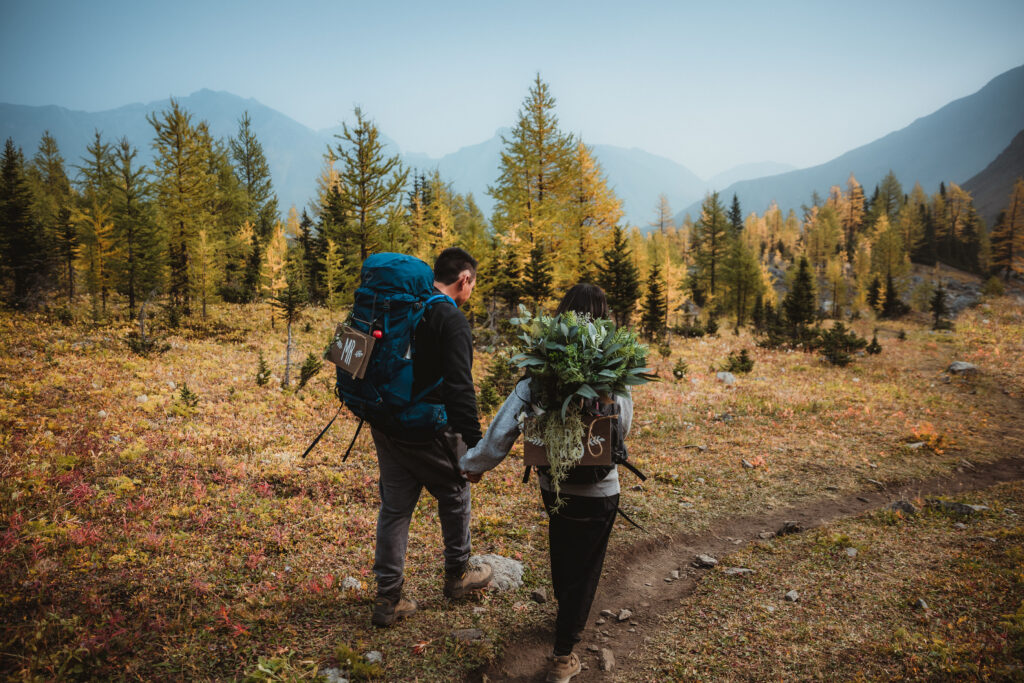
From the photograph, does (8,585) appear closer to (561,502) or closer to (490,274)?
(561,502)

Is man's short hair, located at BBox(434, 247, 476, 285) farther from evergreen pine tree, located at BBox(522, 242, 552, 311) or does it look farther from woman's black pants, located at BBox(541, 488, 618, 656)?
evergreen pine tree, located at BBox(522, 242, 552, 311)

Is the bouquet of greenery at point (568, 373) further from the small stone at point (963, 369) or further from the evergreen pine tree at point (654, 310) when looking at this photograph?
the evergreen pine tree at point (654, 310)

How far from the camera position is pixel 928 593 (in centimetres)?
456

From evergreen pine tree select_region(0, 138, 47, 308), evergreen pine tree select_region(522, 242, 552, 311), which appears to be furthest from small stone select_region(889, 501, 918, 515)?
evergreen pine tree select_region(0, 138, 47, 308)

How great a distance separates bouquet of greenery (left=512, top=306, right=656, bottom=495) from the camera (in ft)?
10.2

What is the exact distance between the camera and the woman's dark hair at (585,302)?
372cm

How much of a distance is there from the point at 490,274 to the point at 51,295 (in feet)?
67.1

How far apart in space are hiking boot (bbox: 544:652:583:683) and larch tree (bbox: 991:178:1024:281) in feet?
269

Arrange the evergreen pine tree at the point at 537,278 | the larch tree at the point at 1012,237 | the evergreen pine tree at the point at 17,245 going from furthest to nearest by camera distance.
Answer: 1. the larch tree at the point at 1012,237
2. the evergreen pine tree at the point at 537,278
3. the evergreen pine tree at the point at 17,245

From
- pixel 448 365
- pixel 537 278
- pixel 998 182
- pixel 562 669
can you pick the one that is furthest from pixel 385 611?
pixel 998 182

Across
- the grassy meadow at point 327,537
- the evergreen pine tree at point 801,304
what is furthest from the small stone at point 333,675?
the evergreen pine tree at point 801,304

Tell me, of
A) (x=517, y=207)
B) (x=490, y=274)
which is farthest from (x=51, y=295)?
(x=517, y=207)

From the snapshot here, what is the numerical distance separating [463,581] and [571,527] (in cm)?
163

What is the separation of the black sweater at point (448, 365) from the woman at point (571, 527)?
25 cm
